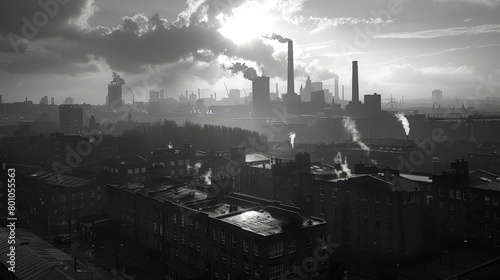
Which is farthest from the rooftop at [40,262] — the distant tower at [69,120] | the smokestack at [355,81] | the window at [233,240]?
the smokestack at [355,81]

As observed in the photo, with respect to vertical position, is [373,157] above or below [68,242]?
above

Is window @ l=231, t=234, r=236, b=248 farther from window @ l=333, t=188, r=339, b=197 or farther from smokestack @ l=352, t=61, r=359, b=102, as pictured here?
smokestack @ l=352, t=61, r=359, b=102

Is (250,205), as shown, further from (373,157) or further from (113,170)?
(373,157)

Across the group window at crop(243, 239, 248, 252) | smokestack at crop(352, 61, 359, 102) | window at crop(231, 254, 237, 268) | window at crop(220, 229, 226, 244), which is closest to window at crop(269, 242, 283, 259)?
window at crop(243, 239, 248, 252)

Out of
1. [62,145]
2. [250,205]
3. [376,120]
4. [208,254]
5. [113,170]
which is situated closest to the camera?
[208,254]

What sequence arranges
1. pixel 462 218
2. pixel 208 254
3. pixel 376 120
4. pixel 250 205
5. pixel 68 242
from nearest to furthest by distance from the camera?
pixel 208 254, pixel 250 205, pixel 462 218, pixel 68 242, pixel 376 120

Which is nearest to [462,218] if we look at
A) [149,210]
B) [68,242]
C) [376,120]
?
[149,210]
